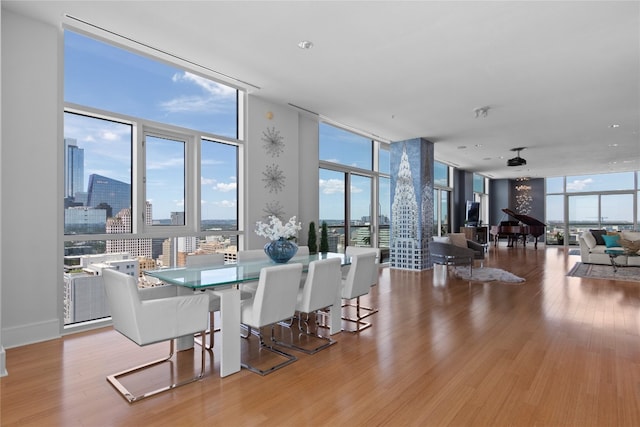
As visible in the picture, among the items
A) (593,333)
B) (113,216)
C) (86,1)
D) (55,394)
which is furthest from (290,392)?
(86,1)

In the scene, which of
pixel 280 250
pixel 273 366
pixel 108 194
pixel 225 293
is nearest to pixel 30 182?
pixel 108 194

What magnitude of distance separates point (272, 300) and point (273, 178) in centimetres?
329

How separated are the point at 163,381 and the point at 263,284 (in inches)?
42.3

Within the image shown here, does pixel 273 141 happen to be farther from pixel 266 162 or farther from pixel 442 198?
pixel 442 198

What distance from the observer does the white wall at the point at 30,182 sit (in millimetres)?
3373

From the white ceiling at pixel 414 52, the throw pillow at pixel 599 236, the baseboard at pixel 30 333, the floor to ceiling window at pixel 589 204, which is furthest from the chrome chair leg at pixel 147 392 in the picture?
the floor to ceiling window at pixel 589 204

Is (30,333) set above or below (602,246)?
below

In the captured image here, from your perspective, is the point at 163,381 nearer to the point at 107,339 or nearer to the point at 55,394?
the point at 55,394

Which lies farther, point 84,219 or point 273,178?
point 273,178

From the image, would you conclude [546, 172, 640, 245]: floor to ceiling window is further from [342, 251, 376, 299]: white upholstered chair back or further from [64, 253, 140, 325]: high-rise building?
[64, 253, 140, 325]: high-rise building

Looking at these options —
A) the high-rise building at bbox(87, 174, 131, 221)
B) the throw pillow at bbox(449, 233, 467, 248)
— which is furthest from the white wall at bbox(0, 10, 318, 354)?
the throw pillow at bbox(449, 233, 467, 248)

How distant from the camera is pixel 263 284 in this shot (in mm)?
2863

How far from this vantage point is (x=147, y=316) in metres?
2.47

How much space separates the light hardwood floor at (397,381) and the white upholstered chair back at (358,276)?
0.47m
